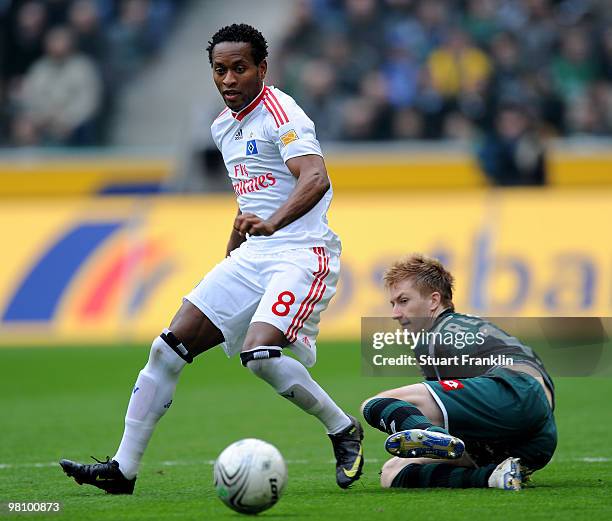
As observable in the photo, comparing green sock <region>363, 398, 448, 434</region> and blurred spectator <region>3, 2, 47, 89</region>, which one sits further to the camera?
blurred spectator <region>3, 2, 47, 89</region>

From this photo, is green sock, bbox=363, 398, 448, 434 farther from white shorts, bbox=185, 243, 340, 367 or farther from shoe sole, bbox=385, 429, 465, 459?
white shorts, bbox=185, 243, 340, 367

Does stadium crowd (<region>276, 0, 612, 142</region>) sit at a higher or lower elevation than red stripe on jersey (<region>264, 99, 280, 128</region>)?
higher

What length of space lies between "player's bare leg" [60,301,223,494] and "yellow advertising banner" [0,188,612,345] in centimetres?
788

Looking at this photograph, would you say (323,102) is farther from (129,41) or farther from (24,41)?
(24,41)

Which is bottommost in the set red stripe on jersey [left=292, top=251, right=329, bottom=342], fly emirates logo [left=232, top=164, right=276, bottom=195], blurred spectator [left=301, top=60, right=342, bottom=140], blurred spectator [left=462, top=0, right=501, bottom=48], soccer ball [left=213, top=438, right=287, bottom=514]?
soccer ball [left=213, top=438, right=287, bottom=514]

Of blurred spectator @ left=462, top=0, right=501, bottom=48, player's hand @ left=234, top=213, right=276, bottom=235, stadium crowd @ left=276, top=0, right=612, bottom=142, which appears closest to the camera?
player's hand @ left=234, top=213, right=276, bottom=235

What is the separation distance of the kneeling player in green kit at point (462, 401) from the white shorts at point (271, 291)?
1.20 feet

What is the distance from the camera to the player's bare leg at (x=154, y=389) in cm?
643

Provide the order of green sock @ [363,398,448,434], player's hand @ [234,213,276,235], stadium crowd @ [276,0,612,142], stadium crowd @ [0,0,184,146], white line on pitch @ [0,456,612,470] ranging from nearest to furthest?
green sock @ [363,398,448,434]
player's hand @ [234,213,276,235]
white line on pitch @ [0,456,612,470]
stadium crowd @ [276,0,612,142]
stadium crowd @ [0,0,184,146]

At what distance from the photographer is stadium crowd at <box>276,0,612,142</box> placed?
1830cm

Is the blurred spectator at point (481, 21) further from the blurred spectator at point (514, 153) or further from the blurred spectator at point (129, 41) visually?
the blurred spectator at point (129, 41)

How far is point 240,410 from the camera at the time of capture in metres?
10.4

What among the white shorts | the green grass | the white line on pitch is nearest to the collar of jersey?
the white shorts

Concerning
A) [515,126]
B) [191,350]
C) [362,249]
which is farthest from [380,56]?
[191,350]
